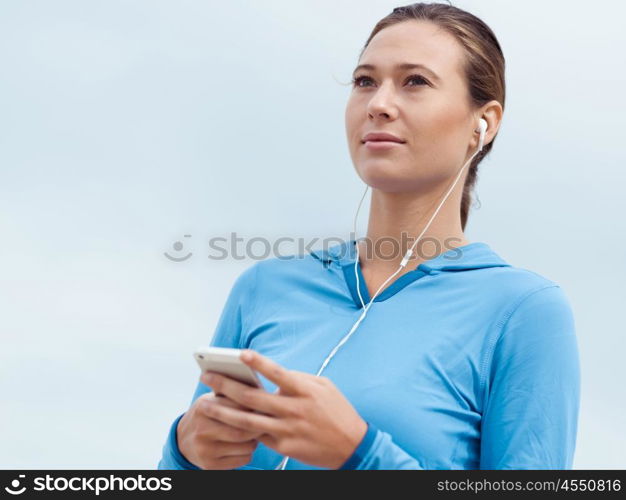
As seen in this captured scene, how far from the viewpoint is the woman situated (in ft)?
8.15

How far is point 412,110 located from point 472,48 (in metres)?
0.40

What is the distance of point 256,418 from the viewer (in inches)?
94.3

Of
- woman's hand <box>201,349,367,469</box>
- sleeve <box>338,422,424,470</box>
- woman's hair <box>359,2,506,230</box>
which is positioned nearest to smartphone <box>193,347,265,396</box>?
woman's hand <box>201,349,367,469</box>

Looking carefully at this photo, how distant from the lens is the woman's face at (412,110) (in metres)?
3.05

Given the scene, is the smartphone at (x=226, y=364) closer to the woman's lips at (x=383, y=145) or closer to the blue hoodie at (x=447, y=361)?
the blue hoodie at (x=447, y=361)

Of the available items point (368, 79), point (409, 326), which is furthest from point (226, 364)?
point (368, 79)

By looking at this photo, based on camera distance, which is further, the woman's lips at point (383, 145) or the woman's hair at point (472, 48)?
the woman's hair at point (472, 48)

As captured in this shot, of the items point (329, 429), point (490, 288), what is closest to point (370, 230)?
point (490, 288)

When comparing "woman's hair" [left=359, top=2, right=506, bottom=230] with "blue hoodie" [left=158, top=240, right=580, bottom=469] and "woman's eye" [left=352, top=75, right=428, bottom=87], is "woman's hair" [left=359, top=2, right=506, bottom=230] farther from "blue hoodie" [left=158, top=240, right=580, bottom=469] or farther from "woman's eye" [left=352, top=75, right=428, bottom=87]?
"blue hoodie" [left=158, top=240, right=580, bottom=469]

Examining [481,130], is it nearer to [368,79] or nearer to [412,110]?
[412,110]

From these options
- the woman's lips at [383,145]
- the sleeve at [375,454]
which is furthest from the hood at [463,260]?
the sleeve at [375,454]

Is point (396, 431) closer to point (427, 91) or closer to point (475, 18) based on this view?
point (427, 91)
